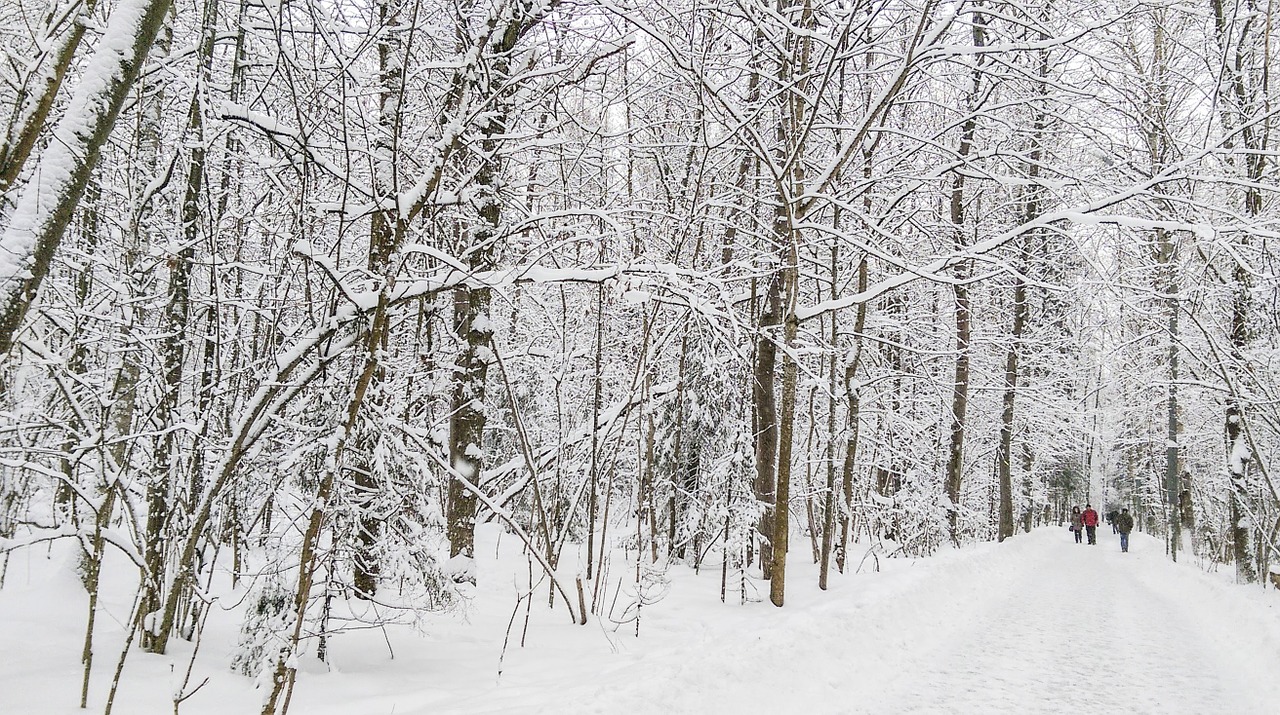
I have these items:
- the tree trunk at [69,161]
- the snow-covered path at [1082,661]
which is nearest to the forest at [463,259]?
the tree trunk at [69,161]

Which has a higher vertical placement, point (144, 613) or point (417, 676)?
point (144, 613)

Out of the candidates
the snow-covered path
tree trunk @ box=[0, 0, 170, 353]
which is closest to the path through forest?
the snow-covered path

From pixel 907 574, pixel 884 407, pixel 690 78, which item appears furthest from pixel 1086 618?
pixel 690 78

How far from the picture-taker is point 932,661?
6.88m

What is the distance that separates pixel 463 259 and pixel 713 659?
11.3 ft

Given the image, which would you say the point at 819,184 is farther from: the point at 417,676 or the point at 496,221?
the point at 417,676

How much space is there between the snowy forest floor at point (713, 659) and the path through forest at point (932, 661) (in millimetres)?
24

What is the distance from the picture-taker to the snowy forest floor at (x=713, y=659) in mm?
4312

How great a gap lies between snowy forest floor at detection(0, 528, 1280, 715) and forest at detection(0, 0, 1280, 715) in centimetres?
30

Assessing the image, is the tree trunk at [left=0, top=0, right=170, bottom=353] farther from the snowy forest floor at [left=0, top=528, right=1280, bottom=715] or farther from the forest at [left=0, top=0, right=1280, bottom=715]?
the snowy forest floor at [left=0, top=528, right=1280, bottom=715]

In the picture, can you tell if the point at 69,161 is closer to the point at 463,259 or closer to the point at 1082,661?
the point at 463,259

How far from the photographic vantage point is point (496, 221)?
7750 mm

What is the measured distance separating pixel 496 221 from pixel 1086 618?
1001 cm

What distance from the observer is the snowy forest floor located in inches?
170
